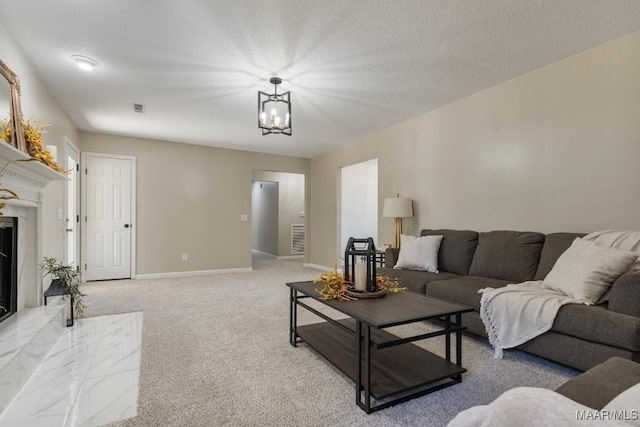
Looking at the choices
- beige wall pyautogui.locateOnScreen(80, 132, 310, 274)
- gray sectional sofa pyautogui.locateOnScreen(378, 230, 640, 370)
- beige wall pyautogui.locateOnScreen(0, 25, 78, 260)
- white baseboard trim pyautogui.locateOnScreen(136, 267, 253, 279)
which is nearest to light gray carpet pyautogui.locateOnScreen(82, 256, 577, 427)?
gray sectional sofa pyautogui.locateOnScreen(378, 230, 640, 370)

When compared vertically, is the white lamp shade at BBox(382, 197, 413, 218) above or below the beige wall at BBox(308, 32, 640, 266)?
below

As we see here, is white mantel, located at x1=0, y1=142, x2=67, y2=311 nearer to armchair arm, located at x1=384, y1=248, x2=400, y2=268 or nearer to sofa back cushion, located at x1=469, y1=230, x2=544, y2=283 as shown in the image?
armchair arm, located at x1=384, y1=248, x2=400, y2=268

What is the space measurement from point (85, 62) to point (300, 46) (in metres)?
1.93

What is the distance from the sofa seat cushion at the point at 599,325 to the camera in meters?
1.81

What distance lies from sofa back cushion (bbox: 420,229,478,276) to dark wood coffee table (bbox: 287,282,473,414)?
1412 mm

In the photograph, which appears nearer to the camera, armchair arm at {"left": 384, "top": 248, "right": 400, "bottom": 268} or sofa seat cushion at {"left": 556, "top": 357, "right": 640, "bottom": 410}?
sofa seat cushion at {"left": 556, "top": 357, "right": 640, "bottom": 410}

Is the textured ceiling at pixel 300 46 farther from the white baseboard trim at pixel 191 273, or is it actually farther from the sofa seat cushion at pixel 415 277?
the white baseboard trim at pixel 191 273

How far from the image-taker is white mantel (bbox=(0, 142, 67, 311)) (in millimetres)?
2356

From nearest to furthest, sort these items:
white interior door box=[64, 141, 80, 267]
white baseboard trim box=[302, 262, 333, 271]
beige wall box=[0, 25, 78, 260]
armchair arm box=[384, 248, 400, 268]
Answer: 1. beige wall box=[0, 25, 78, 260]
2. armchair arm box=[384, 248, 400, 268]
3. white interior door box=[64, 141, 80, 267]
4. white baseboard trim box=[302, 262, 333, 271]

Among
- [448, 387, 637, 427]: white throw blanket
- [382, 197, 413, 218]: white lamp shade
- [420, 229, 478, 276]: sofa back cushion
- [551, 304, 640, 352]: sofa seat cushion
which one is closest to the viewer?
[448, 387, 637, 427]: white throw blanket

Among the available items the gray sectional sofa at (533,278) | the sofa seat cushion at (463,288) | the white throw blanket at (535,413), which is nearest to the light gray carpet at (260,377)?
the gray sectional sofa at (533,278)

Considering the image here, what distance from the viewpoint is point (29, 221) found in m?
2.78

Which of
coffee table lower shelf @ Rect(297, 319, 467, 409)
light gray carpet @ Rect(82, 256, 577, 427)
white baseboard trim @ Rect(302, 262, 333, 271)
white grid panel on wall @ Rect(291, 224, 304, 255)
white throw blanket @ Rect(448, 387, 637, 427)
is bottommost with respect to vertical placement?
white baseboard trim @ Rect(302, 262, 333, 271)

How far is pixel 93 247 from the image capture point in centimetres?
525
